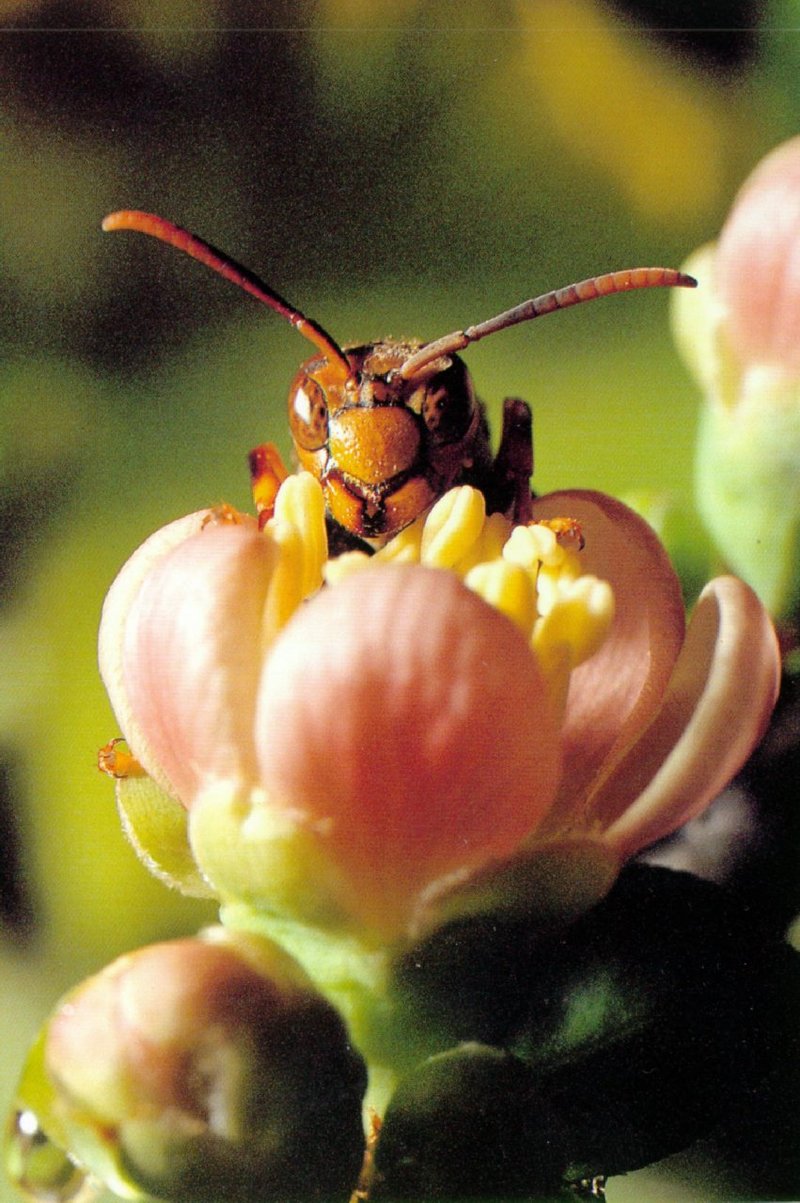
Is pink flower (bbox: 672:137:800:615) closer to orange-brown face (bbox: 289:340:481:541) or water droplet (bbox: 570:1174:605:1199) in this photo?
orange-brown face (bbox: 289:340:481:541)

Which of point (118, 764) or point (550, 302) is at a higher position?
point (550, 302)

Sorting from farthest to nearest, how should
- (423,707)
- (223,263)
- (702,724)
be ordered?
(223,263) → (702,724) → (423,707)

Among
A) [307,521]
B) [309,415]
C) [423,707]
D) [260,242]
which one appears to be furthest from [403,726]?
[260,242]

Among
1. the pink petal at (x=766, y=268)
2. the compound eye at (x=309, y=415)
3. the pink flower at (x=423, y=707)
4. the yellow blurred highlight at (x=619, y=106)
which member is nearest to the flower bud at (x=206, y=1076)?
the pink flower at (x=423, y=707)

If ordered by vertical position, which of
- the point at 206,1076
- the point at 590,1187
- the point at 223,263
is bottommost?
the point at 590,1187

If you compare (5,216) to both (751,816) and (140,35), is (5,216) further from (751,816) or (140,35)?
(751,816)

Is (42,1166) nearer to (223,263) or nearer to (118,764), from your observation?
(118,764)

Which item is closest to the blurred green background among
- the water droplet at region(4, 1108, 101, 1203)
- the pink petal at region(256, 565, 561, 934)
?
the water droplet at region(4, 1108, 101, 1203)

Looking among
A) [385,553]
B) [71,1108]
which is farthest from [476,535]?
[71,1108]
